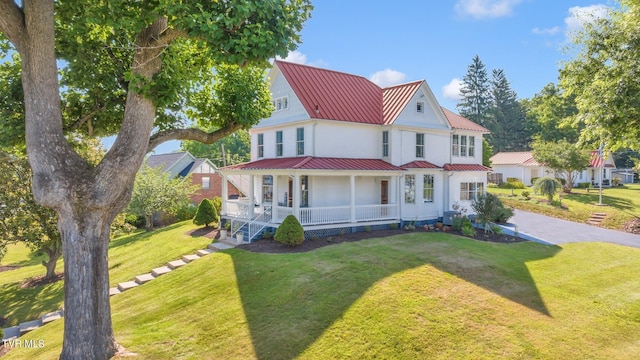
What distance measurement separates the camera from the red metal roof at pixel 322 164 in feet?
57.4

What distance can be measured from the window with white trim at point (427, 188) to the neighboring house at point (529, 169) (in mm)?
28460

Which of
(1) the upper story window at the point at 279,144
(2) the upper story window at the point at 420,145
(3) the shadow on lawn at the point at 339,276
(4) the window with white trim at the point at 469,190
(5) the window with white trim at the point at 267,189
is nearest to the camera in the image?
(3) the shadow on lawn at the point at 339,276

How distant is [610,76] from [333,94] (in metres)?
13.1

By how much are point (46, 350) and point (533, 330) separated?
1252 centimetres

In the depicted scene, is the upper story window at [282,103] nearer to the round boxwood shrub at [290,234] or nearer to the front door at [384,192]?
the front door at [384,192]

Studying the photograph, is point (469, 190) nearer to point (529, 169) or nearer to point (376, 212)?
point (376, 212)

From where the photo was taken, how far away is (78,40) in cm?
916

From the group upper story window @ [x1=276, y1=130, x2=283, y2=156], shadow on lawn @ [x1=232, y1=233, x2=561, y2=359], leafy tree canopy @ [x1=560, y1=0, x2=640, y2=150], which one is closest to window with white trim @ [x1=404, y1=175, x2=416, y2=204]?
shadow on lawn @ [x1=232, y1=233, x2=561, y2=359]

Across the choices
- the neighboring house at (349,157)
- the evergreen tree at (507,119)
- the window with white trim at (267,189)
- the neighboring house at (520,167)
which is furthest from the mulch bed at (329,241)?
the evergreen tree at (507,119)

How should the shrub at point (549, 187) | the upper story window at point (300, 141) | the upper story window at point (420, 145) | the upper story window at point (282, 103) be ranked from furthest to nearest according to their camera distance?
the shrub at point (549, 187) < the upper story window at point (420, 145) < the upper story window at point (282, 103) < the upper story window at point (300, 141)

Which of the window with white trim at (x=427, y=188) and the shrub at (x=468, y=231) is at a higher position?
the window with white trim at (x=427, y=188)

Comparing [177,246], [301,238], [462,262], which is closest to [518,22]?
[462,262]

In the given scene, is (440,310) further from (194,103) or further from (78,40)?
(78,40)

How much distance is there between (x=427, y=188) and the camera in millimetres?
21875
